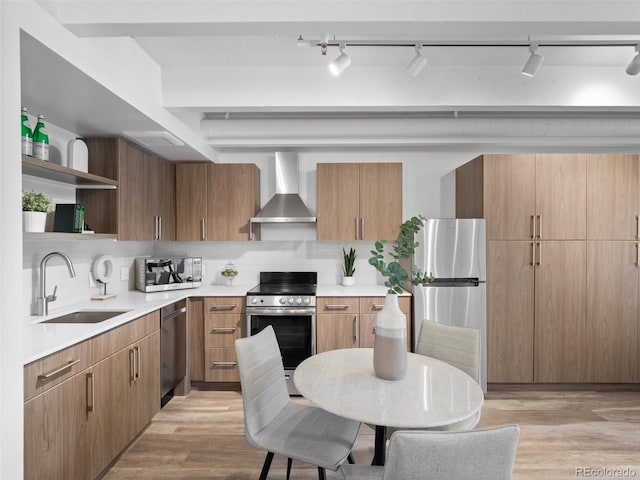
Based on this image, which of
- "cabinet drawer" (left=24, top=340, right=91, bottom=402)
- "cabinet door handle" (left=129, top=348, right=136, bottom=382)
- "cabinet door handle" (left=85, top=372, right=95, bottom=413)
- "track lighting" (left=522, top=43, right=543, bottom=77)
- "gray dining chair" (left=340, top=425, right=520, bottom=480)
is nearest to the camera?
"gray dining chair" (left=340, top=425, right=520, bottom=480)

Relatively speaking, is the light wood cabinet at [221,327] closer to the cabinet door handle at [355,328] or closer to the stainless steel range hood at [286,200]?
the stainless steel range hood at [286,200]

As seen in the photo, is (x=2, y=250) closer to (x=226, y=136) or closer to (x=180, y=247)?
(x=226, y=136)

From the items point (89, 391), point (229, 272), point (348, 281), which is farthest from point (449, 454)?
point (229, 272)

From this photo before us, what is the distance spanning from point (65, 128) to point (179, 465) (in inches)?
97.6

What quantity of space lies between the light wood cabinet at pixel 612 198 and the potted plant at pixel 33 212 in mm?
4292

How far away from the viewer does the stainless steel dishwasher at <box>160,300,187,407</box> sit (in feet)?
9.71

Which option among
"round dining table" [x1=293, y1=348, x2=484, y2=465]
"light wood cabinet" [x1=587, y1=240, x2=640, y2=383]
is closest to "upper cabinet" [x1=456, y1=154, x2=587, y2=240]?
"light wood cabinet" [x1=587, y1=240, x2=640, y2=383]

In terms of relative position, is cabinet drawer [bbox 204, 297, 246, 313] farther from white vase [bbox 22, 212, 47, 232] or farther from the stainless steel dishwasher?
white vase [bbox 22, 212, 47, 232]

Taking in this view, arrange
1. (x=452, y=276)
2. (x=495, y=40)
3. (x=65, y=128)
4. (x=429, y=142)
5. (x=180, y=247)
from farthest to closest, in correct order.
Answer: (x=180, y=247) → (x=429, y=142) → (x=452, y=276) → (x=65, y=128) → (x=495, y=40)

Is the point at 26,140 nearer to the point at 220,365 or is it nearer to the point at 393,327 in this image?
the point at 393,327

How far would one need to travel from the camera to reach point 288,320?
3430 mm

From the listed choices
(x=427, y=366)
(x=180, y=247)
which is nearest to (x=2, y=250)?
(x=427, y=366)

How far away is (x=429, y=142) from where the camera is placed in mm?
3623

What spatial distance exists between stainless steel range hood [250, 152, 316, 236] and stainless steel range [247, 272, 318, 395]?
2.59ft
